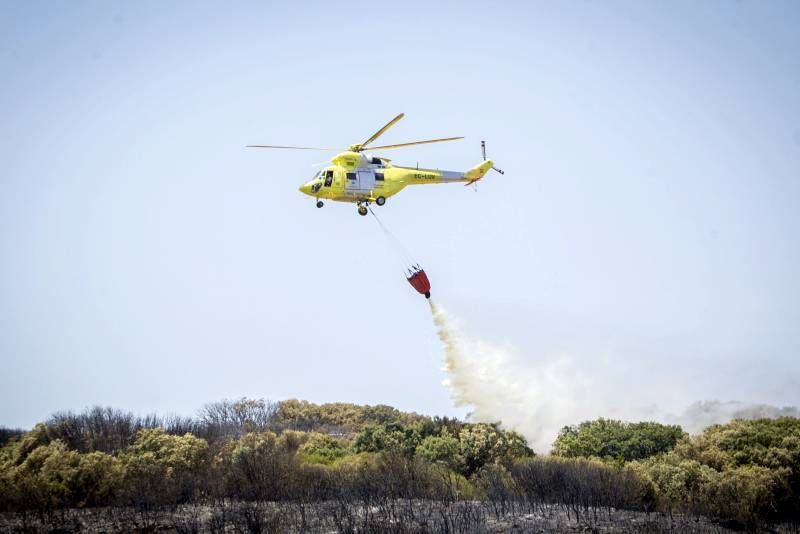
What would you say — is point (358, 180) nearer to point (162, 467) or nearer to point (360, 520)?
point (360, 520)

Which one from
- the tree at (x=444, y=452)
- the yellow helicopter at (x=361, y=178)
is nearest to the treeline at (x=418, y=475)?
the tree at (x=444, y=452)

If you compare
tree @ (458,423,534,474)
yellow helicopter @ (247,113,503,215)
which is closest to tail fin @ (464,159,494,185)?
yellow helicopter @ (247,113,503,215)

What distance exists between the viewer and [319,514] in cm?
4359

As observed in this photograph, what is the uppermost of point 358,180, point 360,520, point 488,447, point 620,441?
point 358,180

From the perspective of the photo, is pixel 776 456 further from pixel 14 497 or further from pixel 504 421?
pixel 14 497

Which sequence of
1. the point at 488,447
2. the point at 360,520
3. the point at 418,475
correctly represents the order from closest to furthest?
the point at 360,520 → the point at 418,475 → the point at 488,447

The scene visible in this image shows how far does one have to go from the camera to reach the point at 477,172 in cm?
5575

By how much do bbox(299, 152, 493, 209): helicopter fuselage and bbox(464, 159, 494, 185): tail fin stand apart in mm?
4175

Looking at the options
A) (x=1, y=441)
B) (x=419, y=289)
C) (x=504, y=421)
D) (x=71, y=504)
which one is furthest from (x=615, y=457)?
(x=1, y=441)

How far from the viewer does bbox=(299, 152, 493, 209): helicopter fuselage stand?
161 ft

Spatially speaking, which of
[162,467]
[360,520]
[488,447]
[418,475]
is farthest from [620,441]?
[162,467]

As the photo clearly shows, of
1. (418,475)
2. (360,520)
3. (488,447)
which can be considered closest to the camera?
(360,520)

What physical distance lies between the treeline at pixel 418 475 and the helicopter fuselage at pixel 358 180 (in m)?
14.3

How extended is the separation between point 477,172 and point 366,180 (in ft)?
27.1
